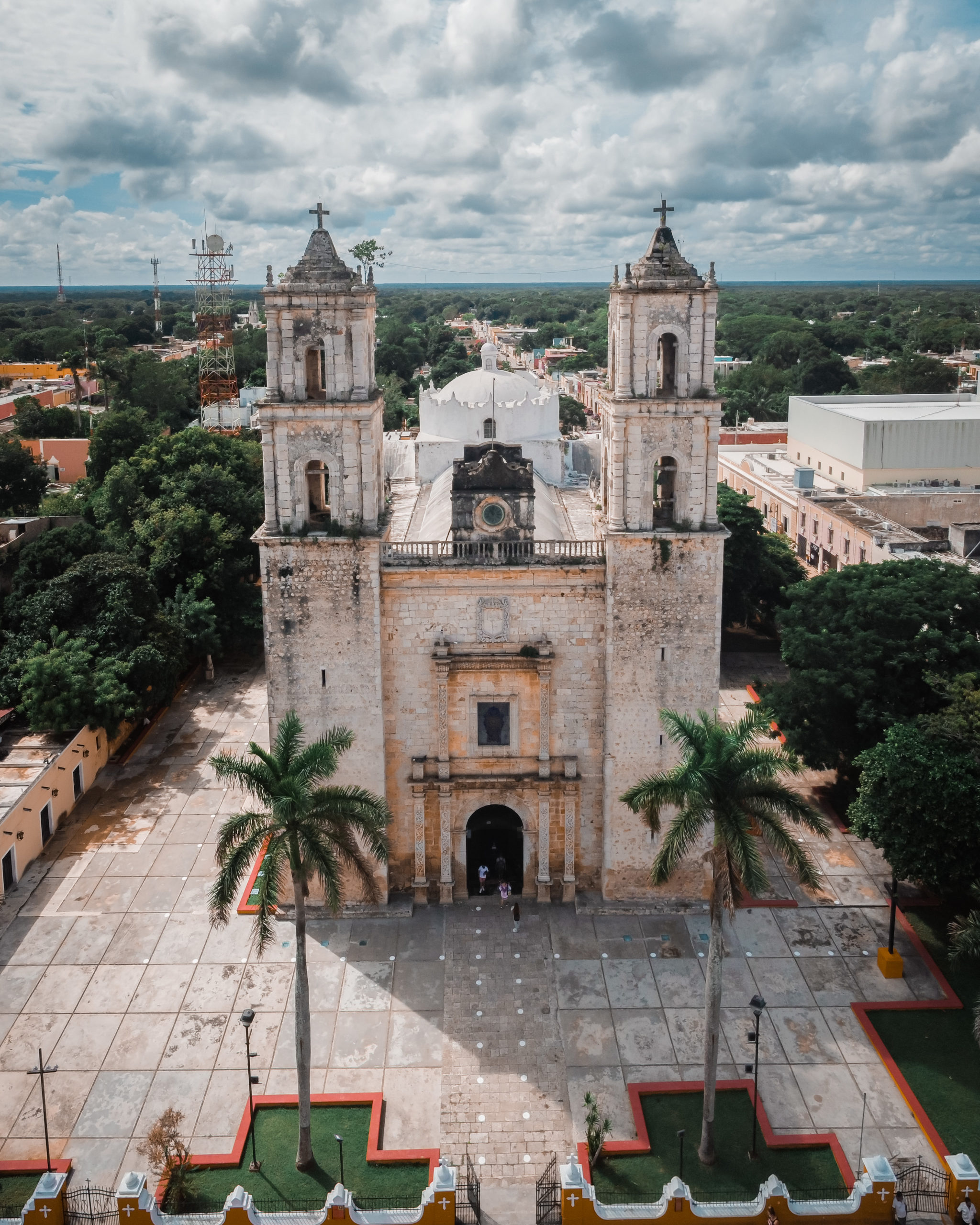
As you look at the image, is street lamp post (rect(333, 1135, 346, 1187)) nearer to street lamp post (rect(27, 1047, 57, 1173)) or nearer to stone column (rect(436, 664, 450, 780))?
street lamp post (rect(27, 1047, 57, 1173))

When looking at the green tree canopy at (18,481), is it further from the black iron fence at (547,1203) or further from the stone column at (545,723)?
the black iron fence at (547,1203)

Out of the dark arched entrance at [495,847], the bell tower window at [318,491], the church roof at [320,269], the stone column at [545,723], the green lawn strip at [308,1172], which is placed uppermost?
the church roof at [320,269]

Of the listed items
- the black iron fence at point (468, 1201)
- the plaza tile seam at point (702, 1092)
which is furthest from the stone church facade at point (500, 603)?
the black iron fence at point (468, 1201)

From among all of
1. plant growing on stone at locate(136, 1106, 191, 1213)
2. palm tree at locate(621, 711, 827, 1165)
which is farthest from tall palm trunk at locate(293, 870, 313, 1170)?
palm tree at locate(621, 711, 827, 1165)

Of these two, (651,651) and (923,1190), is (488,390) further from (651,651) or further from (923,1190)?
(923,1190)

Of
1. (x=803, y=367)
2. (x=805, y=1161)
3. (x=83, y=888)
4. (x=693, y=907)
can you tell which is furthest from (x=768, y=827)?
(x=803, y=367)

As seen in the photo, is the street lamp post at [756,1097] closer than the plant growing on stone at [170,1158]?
No

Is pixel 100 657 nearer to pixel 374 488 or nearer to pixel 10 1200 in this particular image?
pixel 374 488
